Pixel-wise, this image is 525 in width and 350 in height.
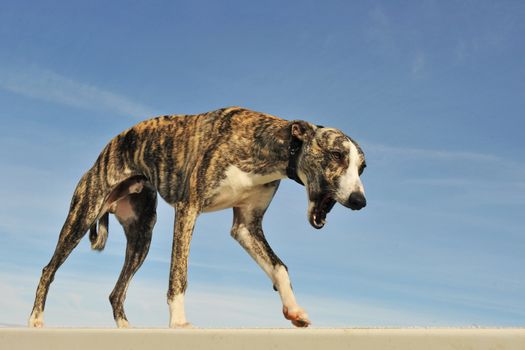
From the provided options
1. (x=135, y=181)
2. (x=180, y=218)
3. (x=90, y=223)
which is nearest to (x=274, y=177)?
(x=180, y=218)

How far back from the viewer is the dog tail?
Answer: 7461 mm

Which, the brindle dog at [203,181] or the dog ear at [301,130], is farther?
the dog ear at [301,130]

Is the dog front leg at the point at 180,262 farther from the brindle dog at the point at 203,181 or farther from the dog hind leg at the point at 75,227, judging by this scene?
the dog hind leg at the point at 75,227

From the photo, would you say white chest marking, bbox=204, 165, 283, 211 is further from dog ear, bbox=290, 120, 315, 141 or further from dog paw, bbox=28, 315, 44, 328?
dog paw, bbox=28, 315, 44, 328

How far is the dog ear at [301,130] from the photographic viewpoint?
572 cm

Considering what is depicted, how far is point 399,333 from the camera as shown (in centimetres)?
349

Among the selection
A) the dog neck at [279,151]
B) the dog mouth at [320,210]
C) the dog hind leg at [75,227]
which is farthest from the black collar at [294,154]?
the dog hind leg at [75,227]

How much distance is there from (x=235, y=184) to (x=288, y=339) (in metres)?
2.33

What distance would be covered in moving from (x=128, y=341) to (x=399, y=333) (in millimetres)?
1914

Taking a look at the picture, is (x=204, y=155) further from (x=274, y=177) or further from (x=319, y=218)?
(x=319, y=218)

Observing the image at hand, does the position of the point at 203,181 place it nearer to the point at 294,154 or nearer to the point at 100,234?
the point at 294,154

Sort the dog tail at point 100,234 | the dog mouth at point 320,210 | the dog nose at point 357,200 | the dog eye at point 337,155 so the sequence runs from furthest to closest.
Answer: the dog tail at point 100,234 < the dog mouth at point 320,210 < the dog eye at point 337,155 < the dog nose at point 357,200

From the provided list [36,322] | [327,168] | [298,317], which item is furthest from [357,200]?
[36,322]

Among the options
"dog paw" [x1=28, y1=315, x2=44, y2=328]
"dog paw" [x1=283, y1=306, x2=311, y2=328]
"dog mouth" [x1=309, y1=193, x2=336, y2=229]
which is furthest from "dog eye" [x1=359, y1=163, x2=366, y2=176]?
"dog paw" [x1=28, y1=315, x2=44, y2=328]
